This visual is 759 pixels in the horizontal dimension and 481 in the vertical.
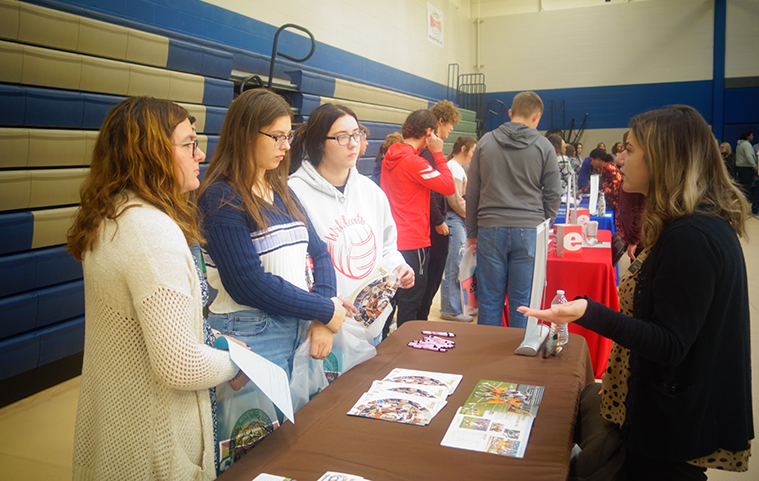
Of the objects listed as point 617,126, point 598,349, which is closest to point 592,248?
point 598,349

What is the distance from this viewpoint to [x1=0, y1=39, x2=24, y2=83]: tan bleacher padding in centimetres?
279

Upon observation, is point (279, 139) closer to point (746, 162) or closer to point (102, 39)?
point (102, 39)

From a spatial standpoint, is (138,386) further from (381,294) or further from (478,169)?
(478,169)

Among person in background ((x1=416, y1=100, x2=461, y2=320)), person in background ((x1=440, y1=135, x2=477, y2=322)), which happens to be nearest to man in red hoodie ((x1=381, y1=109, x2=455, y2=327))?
person in background ((x1=416, y1=100, x2=461, y2=320))

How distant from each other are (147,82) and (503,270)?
2.69m

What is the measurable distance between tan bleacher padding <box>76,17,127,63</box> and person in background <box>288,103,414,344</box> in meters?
2.08

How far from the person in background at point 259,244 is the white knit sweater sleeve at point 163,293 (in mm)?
322

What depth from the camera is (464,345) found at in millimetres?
1796

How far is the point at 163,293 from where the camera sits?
1030 mm

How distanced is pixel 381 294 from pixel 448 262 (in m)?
2.87

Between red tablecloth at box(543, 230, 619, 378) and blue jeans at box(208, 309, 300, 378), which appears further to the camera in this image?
red tablecloth at box(543, 230, 619, 378)

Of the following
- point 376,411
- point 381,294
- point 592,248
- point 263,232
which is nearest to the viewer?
point 376,411

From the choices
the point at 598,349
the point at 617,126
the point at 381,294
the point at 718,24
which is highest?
the point at 718,24

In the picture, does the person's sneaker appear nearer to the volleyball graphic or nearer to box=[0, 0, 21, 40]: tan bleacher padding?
the volleyball graphic
